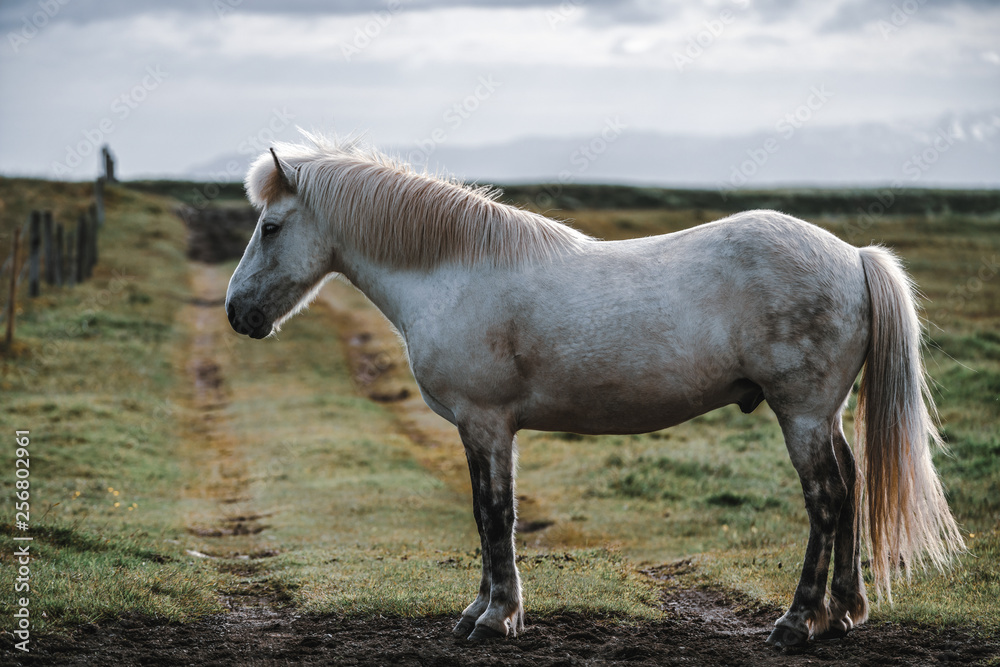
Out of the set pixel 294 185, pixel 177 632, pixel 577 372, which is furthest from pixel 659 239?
pixel 177 632

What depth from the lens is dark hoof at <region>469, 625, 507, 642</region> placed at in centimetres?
553

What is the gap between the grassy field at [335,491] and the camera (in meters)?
6.73

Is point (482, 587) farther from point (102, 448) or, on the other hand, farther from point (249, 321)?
point (102, 448)

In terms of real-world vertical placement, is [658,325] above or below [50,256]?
below

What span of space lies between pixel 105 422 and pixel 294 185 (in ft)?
33.4

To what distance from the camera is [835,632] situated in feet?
18.2

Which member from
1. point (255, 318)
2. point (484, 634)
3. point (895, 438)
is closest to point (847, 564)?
point (895, 438)

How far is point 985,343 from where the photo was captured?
17.0 meters

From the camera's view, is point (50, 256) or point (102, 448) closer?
point (102, 448)

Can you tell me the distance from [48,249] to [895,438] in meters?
25.5

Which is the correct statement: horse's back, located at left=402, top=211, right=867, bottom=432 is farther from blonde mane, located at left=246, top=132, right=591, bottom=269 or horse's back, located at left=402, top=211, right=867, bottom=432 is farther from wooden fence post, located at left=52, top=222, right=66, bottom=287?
wooden fence post, located at left=52, top=222, right=66, bottom=287

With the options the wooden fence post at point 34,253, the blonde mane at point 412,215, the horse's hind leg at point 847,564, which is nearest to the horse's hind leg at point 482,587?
the blonde mane at point 412,215

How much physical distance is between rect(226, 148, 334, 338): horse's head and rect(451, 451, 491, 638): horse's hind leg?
186cm

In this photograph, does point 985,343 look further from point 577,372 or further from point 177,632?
point 177,632
